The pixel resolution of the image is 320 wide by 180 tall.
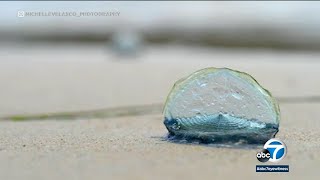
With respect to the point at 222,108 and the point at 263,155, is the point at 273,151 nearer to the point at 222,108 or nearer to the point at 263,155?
the point at 263,155

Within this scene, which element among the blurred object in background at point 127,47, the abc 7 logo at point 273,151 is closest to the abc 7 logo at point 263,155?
the abc 7 logo at point 273,151

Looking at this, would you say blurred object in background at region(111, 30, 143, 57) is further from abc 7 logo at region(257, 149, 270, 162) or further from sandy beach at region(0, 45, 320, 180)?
abc 7 logo at region(257, 149, 270, 162)

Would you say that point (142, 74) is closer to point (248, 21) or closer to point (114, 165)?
point (114, 165)

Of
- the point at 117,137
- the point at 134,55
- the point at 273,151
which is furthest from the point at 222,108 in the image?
the point at 134,55

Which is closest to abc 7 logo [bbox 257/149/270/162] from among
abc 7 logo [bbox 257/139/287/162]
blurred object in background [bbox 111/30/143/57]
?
abc 7 logo [bbox 257/139/287/162]

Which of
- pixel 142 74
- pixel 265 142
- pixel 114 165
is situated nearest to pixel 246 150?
pixel 265 142

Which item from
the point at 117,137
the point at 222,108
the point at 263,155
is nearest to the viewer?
the point at 263,155
